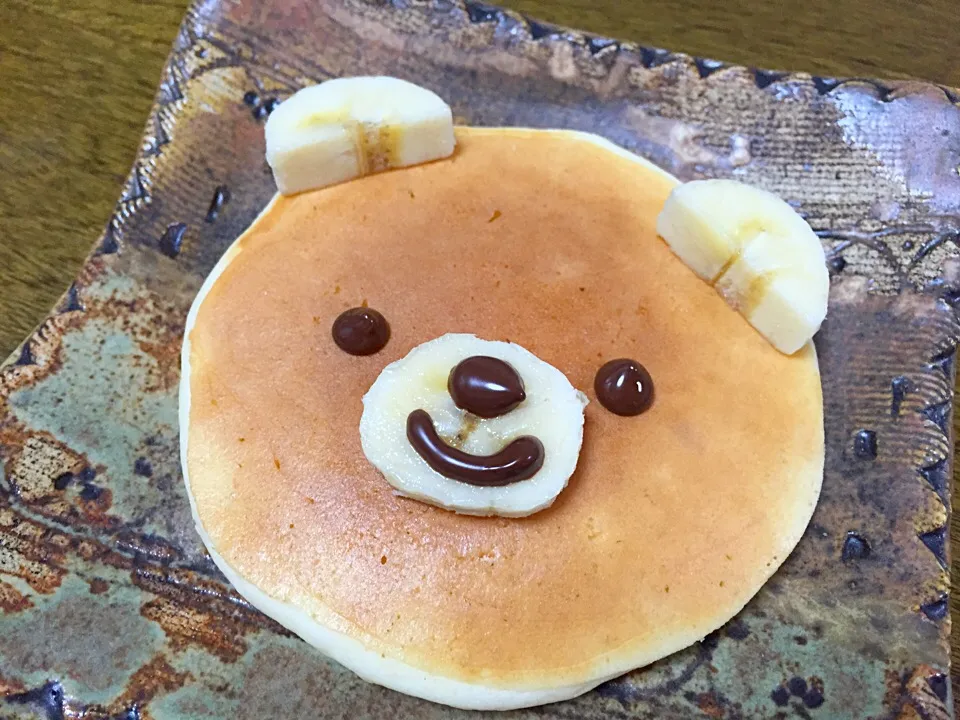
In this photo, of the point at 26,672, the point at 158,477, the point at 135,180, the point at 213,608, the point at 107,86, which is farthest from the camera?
the point at 107,86

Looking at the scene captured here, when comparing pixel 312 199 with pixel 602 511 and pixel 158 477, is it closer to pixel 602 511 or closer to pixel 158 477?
pixel 158 477

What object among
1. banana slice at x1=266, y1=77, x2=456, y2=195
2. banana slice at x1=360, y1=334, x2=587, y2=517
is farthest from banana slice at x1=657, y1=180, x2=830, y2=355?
banana slice at x1=266, y1=77, x2=456, y2=195

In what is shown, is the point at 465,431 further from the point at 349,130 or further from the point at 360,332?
the point at 349,130

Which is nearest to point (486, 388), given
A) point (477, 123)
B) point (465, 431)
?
point (465, 431)

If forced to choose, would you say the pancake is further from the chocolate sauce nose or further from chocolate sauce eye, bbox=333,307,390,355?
Answer: the chocolate sauce nose

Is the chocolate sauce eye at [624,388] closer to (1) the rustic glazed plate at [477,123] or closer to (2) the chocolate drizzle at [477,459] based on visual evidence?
(2) the chocolate drizzle at [477,459]

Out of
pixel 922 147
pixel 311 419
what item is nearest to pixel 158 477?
pixel 311 419
